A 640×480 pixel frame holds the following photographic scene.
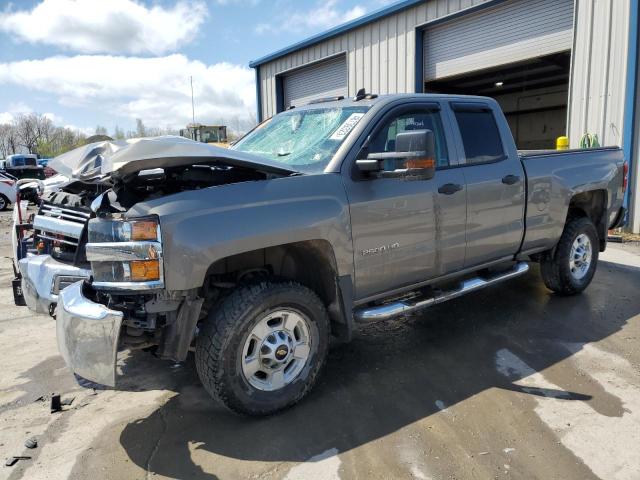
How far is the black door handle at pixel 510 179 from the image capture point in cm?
447

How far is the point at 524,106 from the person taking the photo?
24.6m

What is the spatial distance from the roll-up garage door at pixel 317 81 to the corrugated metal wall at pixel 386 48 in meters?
0.39

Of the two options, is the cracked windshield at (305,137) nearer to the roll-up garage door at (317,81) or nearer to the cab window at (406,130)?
the cab window at (406,130)

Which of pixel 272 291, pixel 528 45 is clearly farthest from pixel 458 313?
pixel 528 45

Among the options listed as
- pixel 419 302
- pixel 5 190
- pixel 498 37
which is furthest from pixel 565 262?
pixel 5 190

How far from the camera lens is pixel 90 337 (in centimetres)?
273

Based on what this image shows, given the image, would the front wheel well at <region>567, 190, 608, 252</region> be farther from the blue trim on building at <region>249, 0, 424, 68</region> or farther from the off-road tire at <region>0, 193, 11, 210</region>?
the off-road tire at <region>0, 193, 11, 210</region>

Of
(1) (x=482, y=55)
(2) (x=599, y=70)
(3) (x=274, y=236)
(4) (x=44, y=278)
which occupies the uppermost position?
(1) (x=482, y=55)

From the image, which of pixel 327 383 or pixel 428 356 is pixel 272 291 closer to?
pixel 327 383

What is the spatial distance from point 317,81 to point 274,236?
41.8ft

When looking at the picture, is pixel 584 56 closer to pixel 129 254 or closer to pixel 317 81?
pixel 317 81

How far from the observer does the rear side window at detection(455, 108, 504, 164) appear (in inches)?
171

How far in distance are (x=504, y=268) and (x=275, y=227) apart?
276 centimetres

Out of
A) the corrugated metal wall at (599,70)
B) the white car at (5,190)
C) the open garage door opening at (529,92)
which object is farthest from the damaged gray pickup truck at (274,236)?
the white car at (5,190)
